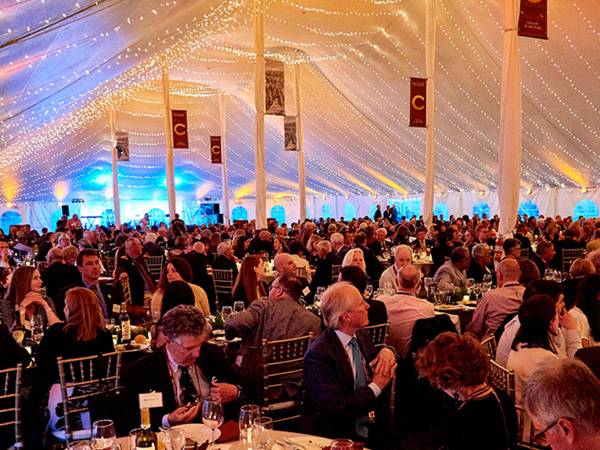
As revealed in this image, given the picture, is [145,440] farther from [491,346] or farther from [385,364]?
[491,346]

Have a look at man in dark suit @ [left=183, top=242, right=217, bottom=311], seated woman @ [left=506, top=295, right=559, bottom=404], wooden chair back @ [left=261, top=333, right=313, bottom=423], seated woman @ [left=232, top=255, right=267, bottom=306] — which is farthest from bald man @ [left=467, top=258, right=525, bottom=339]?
man in dark suit @ [left=183, top=242, right=217, bottom=311]

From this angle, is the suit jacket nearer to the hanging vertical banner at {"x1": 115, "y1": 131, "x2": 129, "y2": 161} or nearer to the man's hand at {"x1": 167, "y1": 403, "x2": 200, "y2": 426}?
the man's hand at {"x1": 167, "y1": 403, "x2": 200, "y2": 426}

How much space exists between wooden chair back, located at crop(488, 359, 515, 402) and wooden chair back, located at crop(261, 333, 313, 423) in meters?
1.25

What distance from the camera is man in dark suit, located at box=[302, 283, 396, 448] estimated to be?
3.46 m

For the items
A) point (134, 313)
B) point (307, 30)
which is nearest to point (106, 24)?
point (134, 313)

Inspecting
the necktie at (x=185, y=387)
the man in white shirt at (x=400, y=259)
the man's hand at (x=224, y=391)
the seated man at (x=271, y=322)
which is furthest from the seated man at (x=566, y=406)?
the man in white shirt at (x=400, y=259)

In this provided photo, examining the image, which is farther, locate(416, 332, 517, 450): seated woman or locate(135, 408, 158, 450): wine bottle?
locate(416, 332, 517, 450): seated woman

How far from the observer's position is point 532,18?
34.4 feet

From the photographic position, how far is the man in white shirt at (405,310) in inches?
210

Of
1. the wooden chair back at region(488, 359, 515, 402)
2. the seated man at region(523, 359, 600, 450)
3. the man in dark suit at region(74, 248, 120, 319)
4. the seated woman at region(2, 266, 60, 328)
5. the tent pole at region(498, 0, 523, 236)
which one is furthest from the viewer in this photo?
the tent pole at region(498, 0, 523, 236)

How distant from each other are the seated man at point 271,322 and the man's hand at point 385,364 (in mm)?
1376

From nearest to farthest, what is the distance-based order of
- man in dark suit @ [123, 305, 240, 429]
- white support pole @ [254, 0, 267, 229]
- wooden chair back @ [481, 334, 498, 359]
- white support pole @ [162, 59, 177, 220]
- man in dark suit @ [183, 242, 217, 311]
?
man in dark suit @ [123, 305, 240, 429], wooden chair back @ [481, 334, 498, 359], man in dark suit @ [183, 242, 217, 311], white support pole @ [254, 0, 267, 229], white support pole @ [162, 59, 177, 220]

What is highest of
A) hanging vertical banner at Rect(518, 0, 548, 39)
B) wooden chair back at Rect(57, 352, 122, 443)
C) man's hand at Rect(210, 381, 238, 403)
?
hanging vertical banner at Rect(518, 0, 548, 39)

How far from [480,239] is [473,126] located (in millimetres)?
9496
